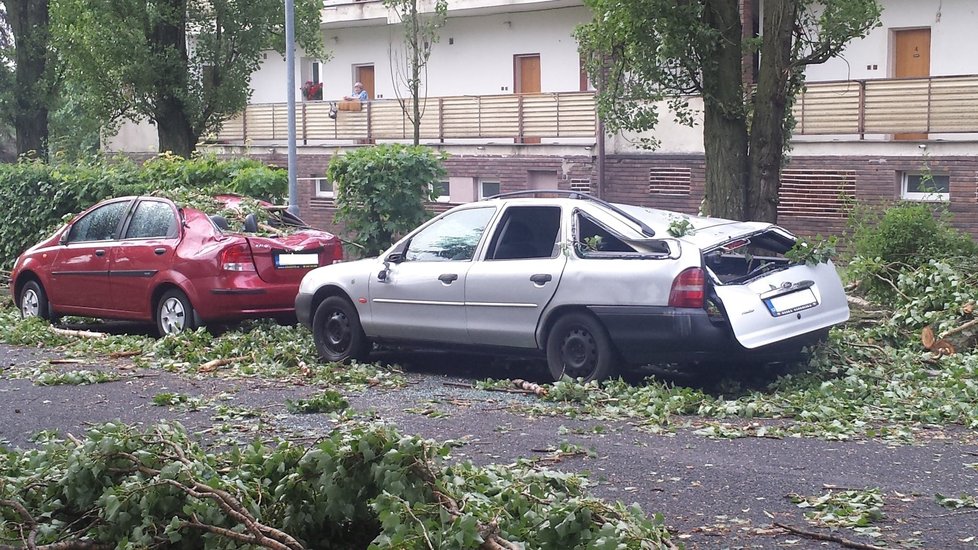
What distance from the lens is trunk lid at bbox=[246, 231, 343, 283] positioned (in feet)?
42.5

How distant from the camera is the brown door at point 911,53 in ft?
80.9

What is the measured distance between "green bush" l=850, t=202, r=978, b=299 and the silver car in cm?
276

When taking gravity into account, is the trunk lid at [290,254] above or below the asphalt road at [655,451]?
above

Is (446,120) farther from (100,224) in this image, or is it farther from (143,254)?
(143,254)

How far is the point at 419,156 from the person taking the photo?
15359mm

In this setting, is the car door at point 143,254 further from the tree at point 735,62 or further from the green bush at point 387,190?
the tree at point 735,62

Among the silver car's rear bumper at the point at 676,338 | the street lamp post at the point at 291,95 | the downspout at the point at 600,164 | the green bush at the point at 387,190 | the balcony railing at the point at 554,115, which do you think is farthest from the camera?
the downspout at the point at 600,164

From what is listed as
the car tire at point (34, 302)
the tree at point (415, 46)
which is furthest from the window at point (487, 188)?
the car tire at point (34, 302)

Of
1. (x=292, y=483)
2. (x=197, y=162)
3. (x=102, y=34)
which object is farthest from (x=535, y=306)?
(x=102, y=34)

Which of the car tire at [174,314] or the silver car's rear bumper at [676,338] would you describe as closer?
the silver car's rear bumper at [676,338]

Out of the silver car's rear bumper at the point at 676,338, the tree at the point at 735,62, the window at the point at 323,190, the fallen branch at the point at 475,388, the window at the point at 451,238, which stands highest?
the tree at the point at 735,62

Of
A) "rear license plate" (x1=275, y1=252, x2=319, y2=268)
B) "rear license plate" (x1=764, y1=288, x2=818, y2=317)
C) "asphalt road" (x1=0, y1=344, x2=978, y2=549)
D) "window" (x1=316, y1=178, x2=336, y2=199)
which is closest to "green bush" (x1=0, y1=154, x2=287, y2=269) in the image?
"rear license plate" (x1=275, y1=252, x2=319, y2=268)

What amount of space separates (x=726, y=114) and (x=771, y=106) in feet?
1.68

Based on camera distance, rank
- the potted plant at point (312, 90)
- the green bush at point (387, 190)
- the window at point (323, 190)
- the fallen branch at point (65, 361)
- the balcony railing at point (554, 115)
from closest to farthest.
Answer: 1. the fallen branch at point (65, 361)
2. the green bush at point (387, 190)
3. the balcony railing at point (554, 115)
4. the window at point (323, 190)
5. the potted plant at point (312, 90)
